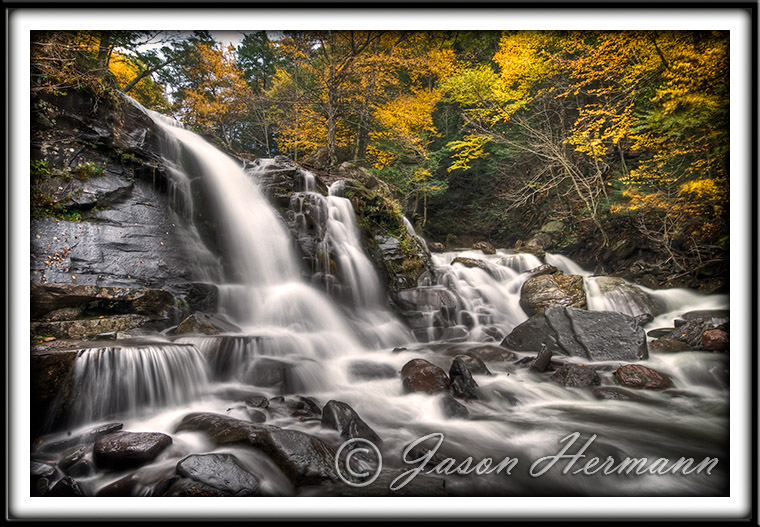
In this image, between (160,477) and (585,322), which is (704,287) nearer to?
(585,322)

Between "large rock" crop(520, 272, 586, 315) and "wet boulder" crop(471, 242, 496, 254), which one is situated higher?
"wet boulder" crop(471, 242, 496, 254)

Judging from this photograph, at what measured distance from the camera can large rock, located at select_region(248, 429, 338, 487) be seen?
1797 mm

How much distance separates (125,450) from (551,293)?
22.3 ft

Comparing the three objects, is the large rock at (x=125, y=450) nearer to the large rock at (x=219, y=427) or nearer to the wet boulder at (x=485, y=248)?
the large rock at (x=219, y=427)

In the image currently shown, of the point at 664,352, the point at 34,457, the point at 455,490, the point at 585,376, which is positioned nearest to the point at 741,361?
the point at 585,376

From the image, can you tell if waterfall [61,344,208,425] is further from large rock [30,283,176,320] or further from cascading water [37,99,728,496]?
large rock [30,283,176,320]

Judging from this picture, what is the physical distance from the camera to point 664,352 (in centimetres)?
416

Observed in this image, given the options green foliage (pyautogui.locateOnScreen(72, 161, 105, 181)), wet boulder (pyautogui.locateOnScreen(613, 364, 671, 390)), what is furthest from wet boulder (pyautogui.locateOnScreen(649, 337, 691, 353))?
green foliage (pyautogui.locateOnScreen(72, 161, 105, 181))

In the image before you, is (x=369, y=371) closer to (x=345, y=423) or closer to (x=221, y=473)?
A: (x=345, y=423)

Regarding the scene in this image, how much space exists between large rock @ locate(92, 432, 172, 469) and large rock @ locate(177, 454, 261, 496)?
375mm

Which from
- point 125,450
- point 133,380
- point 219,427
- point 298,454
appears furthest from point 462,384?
point 133,380

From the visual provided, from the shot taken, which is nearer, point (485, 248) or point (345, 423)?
point (345, 423)

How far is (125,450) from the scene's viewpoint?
6.22ft

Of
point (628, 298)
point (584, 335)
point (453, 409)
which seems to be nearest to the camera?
point (453, 409)
